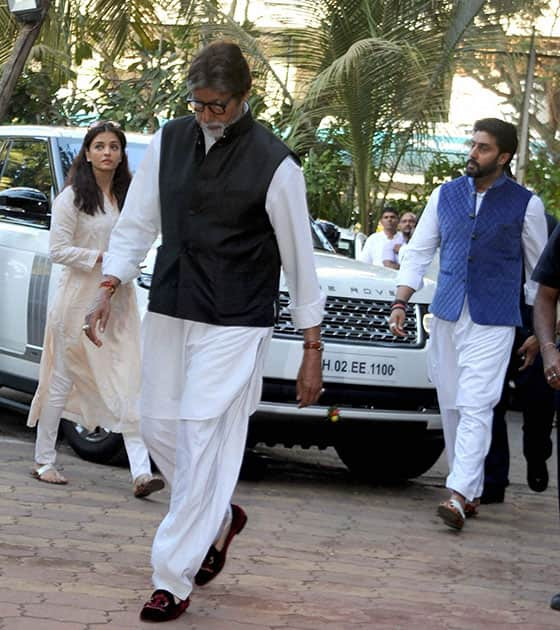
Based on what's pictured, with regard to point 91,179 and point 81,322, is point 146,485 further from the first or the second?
point 91,179

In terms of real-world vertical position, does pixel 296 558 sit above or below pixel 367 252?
below

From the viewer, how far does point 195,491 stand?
5.27 metres

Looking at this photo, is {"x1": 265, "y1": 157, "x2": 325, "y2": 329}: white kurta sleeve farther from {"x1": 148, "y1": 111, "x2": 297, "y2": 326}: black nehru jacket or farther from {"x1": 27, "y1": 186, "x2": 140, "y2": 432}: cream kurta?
{"x1": 27, "y1": 186, "x2": 140, "y2": 432}: cream kurta

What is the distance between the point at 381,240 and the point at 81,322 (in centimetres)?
846

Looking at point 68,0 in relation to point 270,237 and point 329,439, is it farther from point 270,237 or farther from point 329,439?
point 270,237

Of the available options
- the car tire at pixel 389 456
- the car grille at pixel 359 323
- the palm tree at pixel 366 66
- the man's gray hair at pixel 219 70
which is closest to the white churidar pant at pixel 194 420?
the man's gray hair at pixel 219 70

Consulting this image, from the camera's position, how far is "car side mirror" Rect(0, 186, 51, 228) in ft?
29.0

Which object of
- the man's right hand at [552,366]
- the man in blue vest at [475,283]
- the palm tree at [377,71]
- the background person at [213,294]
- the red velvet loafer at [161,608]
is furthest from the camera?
the palm tree at [377,71]

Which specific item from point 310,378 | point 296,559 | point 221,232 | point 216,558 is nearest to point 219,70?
point 221,232

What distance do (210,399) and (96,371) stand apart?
2.84 m

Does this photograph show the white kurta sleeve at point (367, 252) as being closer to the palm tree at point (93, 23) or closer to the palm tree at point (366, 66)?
the palm tree at point (366, 66)

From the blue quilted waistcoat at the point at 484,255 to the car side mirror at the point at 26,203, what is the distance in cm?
237

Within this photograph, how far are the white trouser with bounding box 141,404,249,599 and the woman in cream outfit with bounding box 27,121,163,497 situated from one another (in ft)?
8.42

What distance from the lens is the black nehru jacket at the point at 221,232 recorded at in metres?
5.31
